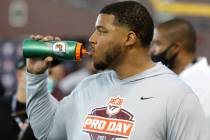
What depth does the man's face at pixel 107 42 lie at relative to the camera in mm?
2141

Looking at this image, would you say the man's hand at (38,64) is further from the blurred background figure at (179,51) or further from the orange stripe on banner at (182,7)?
the orange stripe on banner at (182,7)

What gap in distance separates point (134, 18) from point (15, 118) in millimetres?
1286

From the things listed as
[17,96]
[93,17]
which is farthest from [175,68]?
[93,17]

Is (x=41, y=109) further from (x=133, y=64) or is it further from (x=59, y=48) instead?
(x=133, y=64)

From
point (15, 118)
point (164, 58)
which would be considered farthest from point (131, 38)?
point (15, 118)

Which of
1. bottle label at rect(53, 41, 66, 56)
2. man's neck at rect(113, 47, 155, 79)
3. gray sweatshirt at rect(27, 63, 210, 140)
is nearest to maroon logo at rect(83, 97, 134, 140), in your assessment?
gray sweatshirt at rect(27, 63, 210, 140)

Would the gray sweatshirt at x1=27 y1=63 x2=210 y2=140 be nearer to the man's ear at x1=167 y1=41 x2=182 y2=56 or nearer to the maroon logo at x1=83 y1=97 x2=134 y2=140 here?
the maroon logo at x1=83 y1=97 x2=134 y2=140

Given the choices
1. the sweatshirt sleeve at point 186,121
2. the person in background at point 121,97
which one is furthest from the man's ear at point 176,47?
the sweatshirt sleeve at point 186,121

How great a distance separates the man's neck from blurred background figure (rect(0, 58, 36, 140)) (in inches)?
44.4

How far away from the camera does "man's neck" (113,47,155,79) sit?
2172 millimetres

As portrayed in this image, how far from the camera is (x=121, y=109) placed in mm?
2094

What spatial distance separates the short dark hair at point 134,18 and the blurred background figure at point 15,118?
1.19m

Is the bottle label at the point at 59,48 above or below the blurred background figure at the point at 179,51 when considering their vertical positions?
above

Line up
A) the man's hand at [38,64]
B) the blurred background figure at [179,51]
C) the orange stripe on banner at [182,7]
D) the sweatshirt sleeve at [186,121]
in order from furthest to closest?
the orange stripe on banner at [182,7], the blurred background figure at [179,51], the man's hand at [38,64], the sweatshirt sleeve at [186,121]
